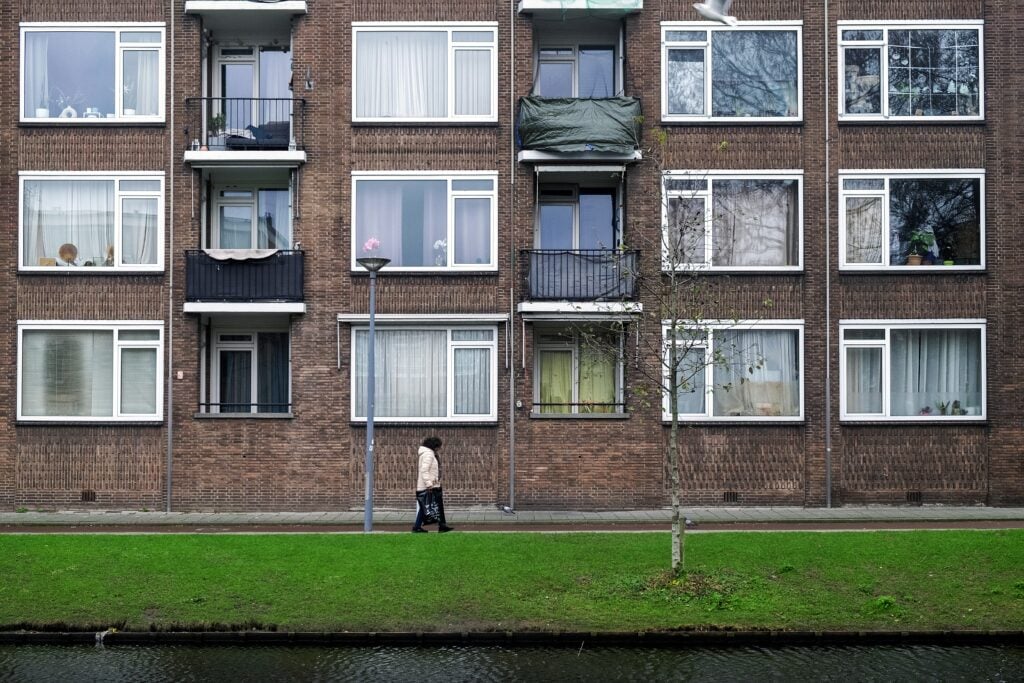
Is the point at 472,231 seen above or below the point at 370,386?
above

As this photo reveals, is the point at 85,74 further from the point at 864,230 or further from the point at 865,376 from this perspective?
the point at 865,376

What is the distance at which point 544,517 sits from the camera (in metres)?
21.9

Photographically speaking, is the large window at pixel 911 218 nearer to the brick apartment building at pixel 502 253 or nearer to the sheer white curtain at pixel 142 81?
the brick apartment building at pixel 502 253

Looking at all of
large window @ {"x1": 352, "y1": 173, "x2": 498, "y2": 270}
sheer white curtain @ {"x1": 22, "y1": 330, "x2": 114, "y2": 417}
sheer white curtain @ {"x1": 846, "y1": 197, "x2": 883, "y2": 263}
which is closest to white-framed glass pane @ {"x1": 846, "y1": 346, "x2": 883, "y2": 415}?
sheer white curtain @ {"x1": 846, "y1": 197, "x2": 883, "y2": 263}

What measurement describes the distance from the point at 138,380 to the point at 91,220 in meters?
3.54

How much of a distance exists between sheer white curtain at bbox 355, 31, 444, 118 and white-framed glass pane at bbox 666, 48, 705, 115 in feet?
15.7

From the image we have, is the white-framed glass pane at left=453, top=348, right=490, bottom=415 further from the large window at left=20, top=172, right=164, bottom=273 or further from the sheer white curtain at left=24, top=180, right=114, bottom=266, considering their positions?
the sheer white curtain at left=24, top=180, right=114, bottom=266

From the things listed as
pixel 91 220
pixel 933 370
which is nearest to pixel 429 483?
pixel 91 220

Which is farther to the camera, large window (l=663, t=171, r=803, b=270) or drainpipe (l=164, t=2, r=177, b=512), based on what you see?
large window (l=663, t=171, r=803, b=270)

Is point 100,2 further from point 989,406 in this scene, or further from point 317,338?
point 989,406

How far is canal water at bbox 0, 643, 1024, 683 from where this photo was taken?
10500 mm

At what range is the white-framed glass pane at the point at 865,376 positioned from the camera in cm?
2348

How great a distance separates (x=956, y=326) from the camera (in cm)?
2322

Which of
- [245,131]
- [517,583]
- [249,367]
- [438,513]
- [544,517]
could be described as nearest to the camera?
[517,583]
